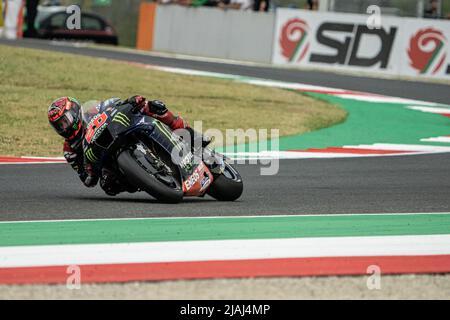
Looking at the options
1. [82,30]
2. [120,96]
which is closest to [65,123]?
[120,96]

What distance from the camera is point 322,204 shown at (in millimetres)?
9109

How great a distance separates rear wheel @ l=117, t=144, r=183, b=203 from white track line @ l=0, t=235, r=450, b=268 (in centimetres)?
131

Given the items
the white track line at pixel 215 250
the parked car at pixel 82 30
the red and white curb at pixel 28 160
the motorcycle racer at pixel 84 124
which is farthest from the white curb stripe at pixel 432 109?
the parked car at pixel 82 30

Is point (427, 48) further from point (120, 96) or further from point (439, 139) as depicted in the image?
point (439, 139)

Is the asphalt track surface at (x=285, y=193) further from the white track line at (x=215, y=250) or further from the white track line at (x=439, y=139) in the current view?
the white track line at (x=439, y=139)

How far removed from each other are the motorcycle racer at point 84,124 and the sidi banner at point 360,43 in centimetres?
1437

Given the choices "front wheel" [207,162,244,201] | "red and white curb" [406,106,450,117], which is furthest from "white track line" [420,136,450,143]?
"front wheel" [207,162,244,201]

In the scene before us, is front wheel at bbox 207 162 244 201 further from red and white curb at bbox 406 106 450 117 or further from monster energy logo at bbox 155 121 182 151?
red and white curb at bbox 406 106 450 117

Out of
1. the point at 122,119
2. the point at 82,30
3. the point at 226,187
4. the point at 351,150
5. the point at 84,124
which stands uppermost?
the point at 122,119

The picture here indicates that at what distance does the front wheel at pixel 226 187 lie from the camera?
917cm

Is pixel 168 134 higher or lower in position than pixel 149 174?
higher

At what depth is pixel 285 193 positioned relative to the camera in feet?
32.0

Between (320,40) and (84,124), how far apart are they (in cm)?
1539

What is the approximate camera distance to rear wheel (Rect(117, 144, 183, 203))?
8500 mm
